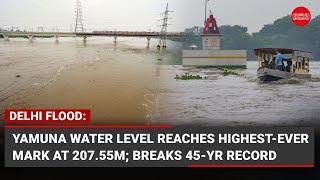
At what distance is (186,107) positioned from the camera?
8.49m

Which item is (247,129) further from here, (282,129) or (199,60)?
(199,60)

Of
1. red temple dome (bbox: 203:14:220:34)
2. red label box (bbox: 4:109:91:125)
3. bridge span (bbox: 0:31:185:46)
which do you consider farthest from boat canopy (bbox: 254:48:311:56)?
red label box (bbox: 4:109:91:125)

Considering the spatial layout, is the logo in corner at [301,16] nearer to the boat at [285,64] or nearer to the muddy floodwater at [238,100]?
the boat at [285,64]

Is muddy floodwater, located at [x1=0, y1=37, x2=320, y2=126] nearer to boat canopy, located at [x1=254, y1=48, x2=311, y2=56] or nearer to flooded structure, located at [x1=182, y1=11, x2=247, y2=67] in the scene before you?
flooded structure, located at [x1=182, y1=11, x2=247, y2=67]

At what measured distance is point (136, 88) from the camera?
341 inches

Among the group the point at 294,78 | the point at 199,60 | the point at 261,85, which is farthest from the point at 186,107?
the point at 294,78

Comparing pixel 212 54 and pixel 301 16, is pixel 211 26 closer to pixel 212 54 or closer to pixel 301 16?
pixel 212 54

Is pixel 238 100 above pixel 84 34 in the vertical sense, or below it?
below

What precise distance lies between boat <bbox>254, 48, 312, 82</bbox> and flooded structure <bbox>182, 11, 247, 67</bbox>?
377 mm

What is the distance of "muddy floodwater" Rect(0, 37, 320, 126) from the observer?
26.6ft

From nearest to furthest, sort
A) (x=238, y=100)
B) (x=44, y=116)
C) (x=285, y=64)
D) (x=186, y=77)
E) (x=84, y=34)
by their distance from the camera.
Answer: (x=44, y=116)
(x=238, y=100)
(x=186, y=77)
(x=84, y=34)
(x=285, y=64)

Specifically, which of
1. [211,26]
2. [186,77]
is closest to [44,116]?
[186,77]

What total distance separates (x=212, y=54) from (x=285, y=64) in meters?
1.50
